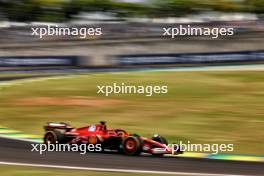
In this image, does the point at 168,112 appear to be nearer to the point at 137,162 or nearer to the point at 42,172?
the point at 137,162

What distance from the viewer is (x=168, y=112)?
14.4 metres

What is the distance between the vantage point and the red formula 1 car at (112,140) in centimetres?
1045

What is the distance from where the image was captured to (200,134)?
13000 mm

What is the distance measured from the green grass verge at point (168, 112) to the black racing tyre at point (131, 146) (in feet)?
6.24

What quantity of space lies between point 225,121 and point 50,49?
15104 millimetres

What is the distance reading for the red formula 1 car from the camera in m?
10.4

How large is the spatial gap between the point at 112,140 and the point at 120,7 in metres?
21.4

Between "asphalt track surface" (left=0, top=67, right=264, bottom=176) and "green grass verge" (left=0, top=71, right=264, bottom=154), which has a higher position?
"green grass verge" (left=0, top=71, right=264, bottom=154)

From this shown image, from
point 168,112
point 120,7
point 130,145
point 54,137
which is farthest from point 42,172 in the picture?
point 120,7

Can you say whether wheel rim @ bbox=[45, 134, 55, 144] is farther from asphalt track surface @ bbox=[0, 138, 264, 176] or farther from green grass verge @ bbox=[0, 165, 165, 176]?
green grass verge @ bbox=[0, 165, 165, 176]

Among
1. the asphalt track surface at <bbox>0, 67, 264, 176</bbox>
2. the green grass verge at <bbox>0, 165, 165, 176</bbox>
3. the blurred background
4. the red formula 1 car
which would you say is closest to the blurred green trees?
the blurred background

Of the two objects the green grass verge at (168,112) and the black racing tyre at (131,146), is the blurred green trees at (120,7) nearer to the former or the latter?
the green grass verge at (168,112)

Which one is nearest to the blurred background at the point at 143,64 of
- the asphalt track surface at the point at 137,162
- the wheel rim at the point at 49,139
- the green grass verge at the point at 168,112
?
the green grass verge at the point at 168,112

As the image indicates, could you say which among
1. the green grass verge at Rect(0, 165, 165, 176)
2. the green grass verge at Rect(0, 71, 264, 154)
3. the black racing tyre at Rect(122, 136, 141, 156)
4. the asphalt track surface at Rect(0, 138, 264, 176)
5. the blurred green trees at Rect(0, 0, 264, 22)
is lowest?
the green grass verge at Rect(0, 165, 165, 176)
